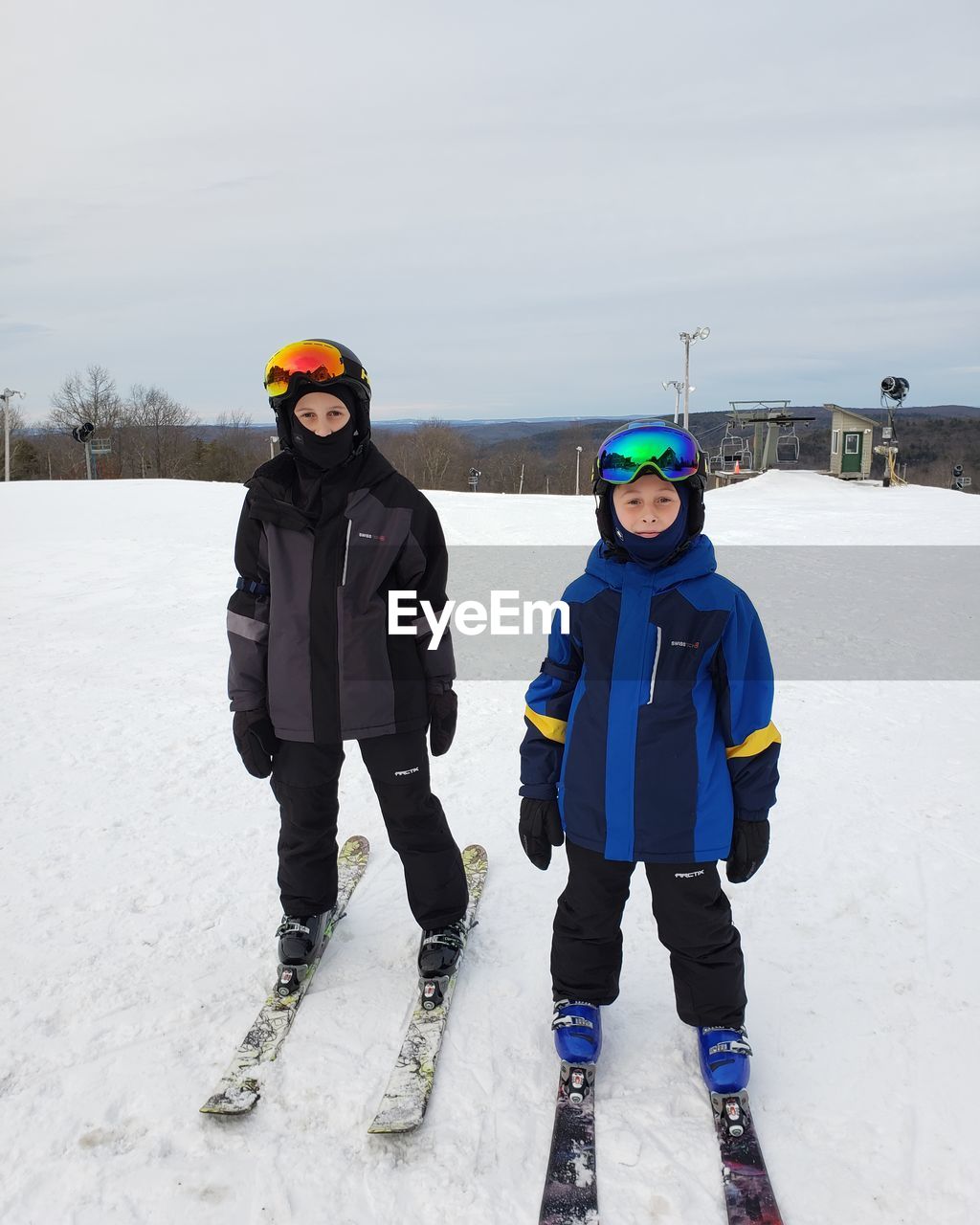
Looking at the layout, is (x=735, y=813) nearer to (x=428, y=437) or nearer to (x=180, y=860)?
(x=180, y=860)

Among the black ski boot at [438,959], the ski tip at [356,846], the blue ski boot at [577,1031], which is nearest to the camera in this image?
the blue ski boot at [577,1031]

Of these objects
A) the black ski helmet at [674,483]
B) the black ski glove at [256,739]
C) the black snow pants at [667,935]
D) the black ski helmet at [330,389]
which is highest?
the black ski helmet at [330,389]

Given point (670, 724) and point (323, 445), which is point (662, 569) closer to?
point (670, 724)

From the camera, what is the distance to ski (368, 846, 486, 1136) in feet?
7.44

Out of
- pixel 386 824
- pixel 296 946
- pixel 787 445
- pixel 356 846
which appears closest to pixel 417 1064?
pixel 296 946

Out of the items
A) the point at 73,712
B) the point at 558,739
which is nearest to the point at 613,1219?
the point at 558,739

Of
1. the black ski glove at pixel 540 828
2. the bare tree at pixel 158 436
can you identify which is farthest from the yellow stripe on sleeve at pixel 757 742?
the bare tree at pixel 158 436

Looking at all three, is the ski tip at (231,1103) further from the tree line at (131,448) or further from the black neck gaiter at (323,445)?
the tree line at (131,448)

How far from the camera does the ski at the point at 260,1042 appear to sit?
2.32 meters

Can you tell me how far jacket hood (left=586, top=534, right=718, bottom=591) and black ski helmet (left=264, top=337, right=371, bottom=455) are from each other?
1.00m

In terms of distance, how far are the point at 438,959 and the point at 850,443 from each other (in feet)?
103

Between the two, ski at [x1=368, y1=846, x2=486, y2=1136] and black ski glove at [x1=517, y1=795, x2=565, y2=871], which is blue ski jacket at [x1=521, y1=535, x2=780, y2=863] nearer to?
black ski glove at [x1=517, y1=795, x2=565, y2=871]

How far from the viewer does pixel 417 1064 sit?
2.48m

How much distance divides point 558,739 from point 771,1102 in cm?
123
